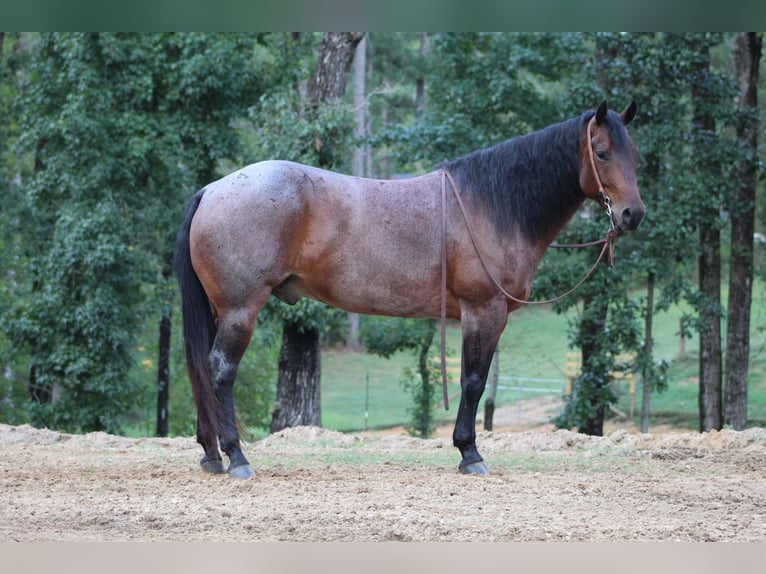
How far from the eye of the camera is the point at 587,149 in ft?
21.0

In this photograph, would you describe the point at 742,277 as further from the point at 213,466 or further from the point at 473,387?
the point at 213,466

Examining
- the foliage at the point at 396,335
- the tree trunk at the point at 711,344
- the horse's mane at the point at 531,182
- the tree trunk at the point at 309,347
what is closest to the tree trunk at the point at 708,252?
the tree trunk at the point at 711,344

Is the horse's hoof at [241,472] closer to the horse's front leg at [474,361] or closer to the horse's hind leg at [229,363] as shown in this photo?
the horse's hind leg at [229,363]

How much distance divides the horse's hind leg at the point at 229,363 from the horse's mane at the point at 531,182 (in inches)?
73.4

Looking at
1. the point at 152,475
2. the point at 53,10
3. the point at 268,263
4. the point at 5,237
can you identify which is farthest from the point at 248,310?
the point at 5,237

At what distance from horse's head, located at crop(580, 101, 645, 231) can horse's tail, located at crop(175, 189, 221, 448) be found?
2766 millimetres

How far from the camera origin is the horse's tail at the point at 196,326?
246 inches

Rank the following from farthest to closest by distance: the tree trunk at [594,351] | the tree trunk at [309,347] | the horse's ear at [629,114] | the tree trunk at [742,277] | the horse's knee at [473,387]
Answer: the tree trunk at [742,277] → the tree trunk at [594,351] → the tree trunk at [309,347] → the horse's knee at [473,387] → the horse's ear at [629,114]

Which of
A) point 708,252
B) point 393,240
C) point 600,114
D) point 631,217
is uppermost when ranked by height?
point 600,114

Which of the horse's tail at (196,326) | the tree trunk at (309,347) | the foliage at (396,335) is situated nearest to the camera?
the horse's tail at (196,326)

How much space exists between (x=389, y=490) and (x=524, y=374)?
20997 mm

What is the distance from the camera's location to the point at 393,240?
641 centimetres

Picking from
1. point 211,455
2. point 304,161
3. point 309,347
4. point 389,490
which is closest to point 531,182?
point 389,490

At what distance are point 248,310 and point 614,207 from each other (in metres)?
2.65
